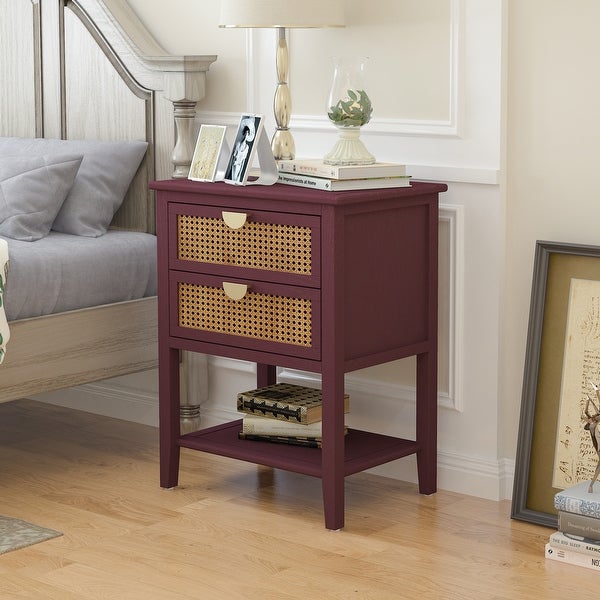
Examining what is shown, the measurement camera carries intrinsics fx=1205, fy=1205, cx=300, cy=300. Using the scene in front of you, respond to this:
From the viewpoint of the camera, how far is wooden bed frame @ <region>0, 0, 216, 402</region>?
10.3 ft

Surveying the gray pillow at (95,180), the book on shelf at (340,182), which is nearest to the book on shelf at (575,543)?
the book on shelf at (340,182)

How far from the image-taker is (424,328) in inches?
116

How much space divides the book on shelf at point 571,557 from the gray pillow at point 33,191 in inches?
62.7

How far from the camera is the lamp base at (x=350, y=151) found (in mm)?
2826

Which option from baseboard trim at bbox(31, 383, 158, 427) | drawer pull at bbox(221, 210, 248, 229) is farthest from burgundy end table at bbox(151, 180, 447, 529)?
baseboard trim at bbox(31, 383, 158, 427)

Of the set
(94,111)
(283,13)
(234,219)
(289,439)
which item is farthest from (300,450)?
(94,111)

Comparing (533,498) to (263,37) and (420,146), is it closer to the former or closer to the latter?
(420,146)

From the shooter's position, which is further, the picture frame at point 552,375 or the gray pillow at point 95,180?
the gray pillow at point 95,180

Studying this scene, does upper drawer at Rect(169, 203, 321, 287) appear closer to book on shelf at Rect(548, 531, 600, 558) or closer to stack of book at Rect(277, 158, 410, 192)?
stack of book at Rect(277, 158, 410, 192)

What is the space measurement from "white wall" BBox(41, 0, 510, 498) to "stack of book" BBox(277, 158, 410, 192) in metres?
0.18

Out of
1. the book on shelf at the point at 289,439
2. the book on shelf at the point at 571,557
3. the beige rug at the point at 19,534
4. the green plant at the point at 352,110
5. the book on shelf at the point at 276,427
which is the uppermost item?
the green plant at the point at 352,110

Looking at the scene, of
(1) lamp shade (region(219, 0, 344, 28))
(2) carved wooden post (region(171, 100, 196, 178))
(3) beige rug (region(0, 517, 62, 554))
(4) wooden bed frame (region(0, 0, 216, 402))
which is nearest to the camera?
(3) beige rug (region(0, 517, 62, 554))

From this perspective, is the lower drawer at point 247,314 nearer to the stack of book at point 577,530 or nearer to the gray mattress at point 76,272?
the gray mattress at point 76,272

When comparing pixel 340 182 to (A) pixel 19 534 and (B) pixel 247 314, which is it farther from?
(A) pixel 19 534
